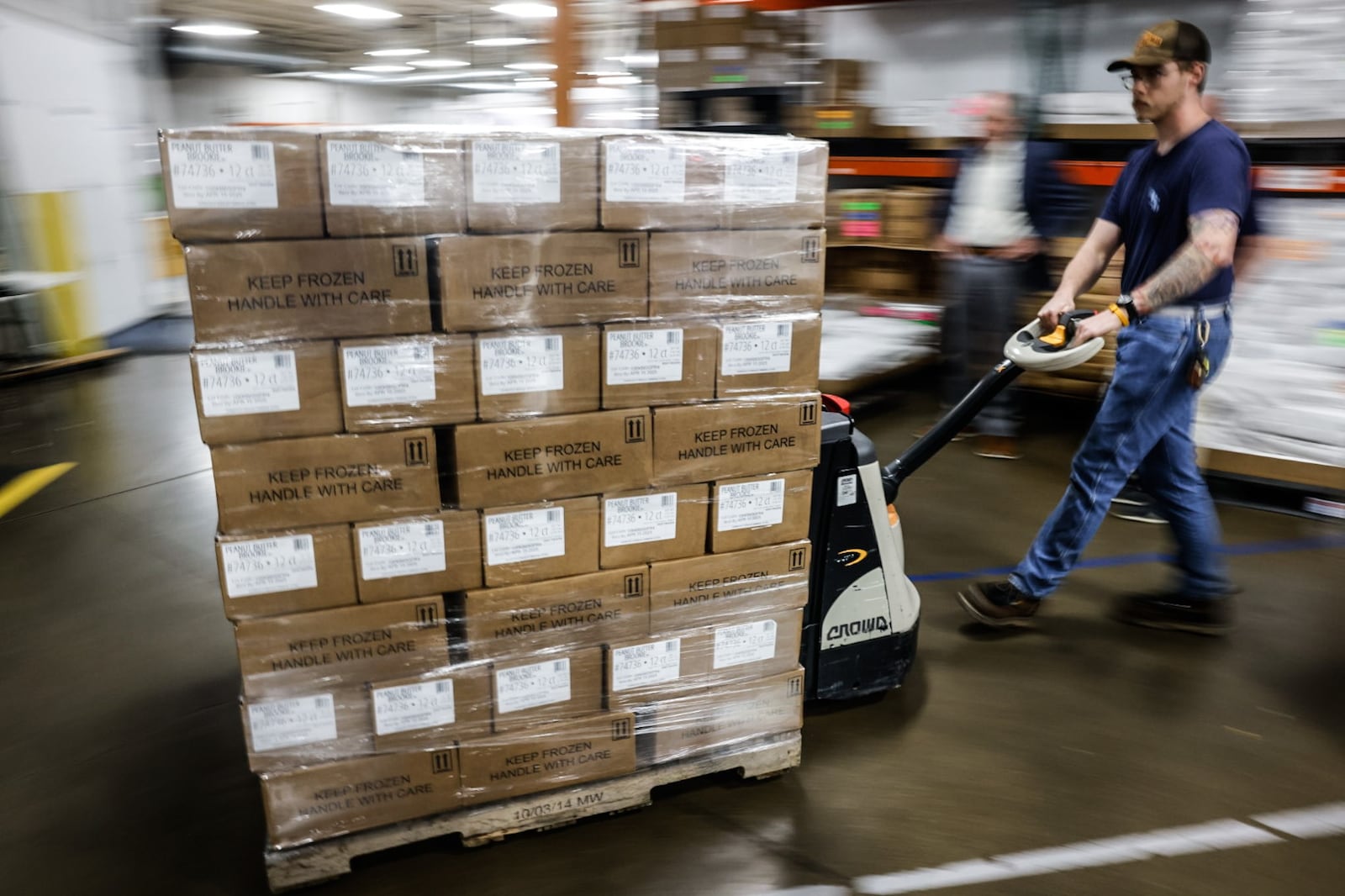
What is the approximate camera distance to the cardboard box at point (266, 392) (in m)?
1.69

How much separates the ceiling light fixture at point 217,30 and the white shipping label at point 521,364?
52.8 feet

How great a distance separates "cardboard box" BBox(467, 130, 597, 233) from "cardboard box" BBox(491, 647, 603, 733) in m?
0.95

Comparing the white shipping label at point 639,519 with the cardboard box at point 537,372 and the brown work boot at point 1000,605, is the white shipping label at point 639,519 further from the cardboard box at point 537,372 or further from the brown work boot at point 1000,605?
the brown work boot at point 1000,605

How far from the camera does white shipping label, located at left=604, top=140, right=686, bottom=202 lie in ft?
6.17

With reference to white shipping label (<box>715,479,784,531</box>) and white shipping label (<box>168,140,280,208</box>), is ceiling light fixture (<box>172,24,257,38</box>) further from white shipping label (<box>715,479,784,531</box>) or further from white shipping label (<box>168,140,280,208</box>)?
white shipping label (<box>715,479,784,531</box>)

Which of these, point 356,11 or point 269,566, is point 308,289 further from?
point 356,11

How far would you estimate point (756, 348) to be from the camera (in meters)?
2.07

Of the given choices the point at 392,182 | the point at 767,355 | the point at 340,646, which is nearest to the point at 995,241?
the point at 767,355

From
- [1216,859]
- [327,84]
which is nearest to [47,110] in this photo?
[1216,859]

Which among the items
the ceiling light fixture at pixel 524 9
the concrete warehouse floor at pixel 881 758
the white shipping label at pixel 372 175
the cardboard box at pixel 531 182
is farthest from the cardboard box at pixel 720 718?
the ceiling light fixture at pixel 524 9

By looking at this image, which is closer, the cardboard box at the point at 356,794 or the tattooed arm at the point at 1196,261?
the cardboard box at the point at 356,794

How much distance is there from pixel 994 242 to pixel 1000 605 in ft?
7.91

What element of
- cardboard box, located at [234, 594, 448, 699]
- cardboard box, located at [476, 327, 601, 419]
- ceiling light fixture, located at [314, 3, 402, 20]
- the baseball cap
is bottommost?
cardboard box, located at [234, 594, 448, 699]

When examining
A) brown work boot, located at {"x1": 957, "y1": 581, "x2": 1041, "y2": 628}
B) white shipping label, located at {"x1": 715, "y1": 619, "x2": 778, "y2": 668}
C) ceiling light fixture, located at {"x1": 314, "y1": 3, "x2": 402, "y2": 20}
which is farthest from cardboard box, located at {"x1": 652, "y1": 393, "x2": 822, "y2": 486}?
ceiling light fixture, located at {"x1": 314, "y1": 3, "x2": 402, "y2": 20}
